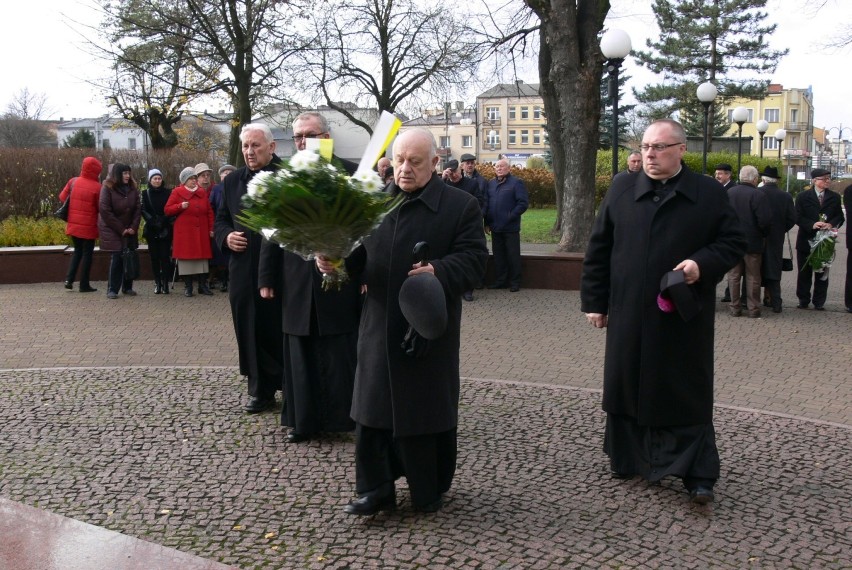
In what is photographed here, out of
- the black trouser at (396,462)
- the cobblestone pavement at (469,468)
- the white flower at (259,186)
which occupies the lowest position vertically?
the cobblestone pavement at (469,468)

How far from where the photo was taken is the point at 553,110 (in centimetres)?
2375

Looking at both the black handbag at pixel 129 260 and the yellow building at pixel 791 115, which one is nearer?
the black handbag at pixel 129 260

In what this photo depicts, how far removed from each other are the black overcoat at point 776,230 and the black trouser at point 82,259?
983 cm

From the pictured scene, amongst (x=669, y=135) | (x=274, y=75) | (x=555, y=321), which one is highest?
(x=274, y=75)

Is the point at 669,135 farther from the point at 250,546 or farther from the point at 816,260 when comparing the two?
the point at 816,260

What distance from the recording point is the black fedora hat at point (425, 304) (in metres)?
4.44

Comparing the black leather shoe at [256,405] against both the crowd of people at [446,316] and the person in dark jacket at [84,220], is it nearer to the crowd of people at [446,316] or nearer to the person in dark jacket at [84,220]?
the crowd of people at [446,316]

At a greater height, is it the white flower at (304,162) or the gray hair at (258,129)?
the gray hair at (258,129)

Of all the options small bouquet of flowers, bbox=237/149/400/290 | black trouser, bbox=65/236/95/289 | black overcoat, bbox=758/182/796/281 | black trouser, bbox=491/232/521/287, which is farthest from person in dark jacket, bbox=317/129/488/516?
black trouser, bbox=65/236/95/289

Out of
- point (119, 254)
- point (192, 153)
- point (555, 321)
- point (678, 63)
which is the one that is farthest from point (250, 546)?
point (678, 63)

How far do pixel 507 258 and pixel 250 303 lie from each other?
311 inches

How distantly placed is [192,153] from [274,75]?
14.4 ft

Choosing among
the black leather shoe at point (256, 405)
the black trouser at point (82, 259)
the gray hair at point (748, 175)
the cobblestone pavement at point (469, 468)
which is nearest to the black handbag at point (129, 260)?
the black trouser at point (82, 259)

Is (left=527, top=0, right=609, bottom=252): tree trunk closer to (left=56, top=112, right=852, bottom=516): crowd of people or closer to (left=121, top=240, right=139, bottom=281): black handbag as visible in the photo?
(left=121, top=240, right=139, bottom=281): black handbag
